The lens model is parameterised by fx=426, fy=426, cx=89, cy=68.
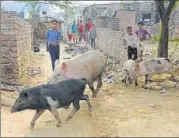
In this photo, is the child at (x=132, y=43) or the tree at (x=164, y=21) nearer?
the child at (x=132, y=43)

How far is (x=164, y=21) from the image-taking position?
11641 millimetres

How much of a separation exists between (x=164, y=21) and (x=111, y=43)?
5.16m

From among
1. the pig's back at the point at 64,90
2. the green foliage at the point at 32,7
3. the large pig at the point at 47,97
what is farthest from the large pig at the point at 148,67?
the green foliage at the point at 32,7

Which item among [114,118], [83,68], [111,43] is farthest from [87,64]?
[111,43]

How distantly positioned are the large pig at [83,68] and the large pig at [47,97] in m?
0.94

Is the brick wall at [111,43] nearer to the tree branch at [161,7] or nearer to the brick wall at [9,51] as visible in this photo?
the tree branch at [161,7]

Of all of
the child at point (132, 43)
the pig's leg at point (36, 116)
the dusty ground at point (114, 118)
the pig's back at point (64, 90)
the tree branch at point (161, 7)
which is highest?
the tree branch at point (161, 7)

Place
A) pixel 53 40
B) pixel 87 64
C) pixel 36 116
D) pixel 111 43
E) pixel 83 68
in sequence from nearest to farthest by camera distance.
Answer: pixel 36 116 < pixel 83 68 < pixel 87 64 < pixel 53 40 < pixel 111 43

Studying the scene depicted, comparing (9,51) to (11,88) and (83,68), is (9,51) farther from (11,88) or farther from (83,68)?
(83,68)

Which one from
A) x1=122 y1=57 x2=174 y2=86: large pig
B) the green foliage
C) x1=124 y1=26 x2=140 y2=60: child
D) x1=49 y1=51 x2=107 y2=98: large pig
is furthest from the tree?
the green foliage

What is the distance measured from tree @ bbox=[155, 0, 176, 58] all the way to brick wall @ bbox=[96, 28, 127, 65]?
2018 mm

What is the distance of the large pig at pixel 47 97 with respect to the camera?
5.75 metres

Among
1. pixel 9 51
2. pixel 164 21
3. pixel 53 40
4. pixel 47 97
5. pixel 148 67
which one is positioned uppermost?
pixel 164 21

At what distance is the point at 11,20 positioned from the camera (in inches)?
365
